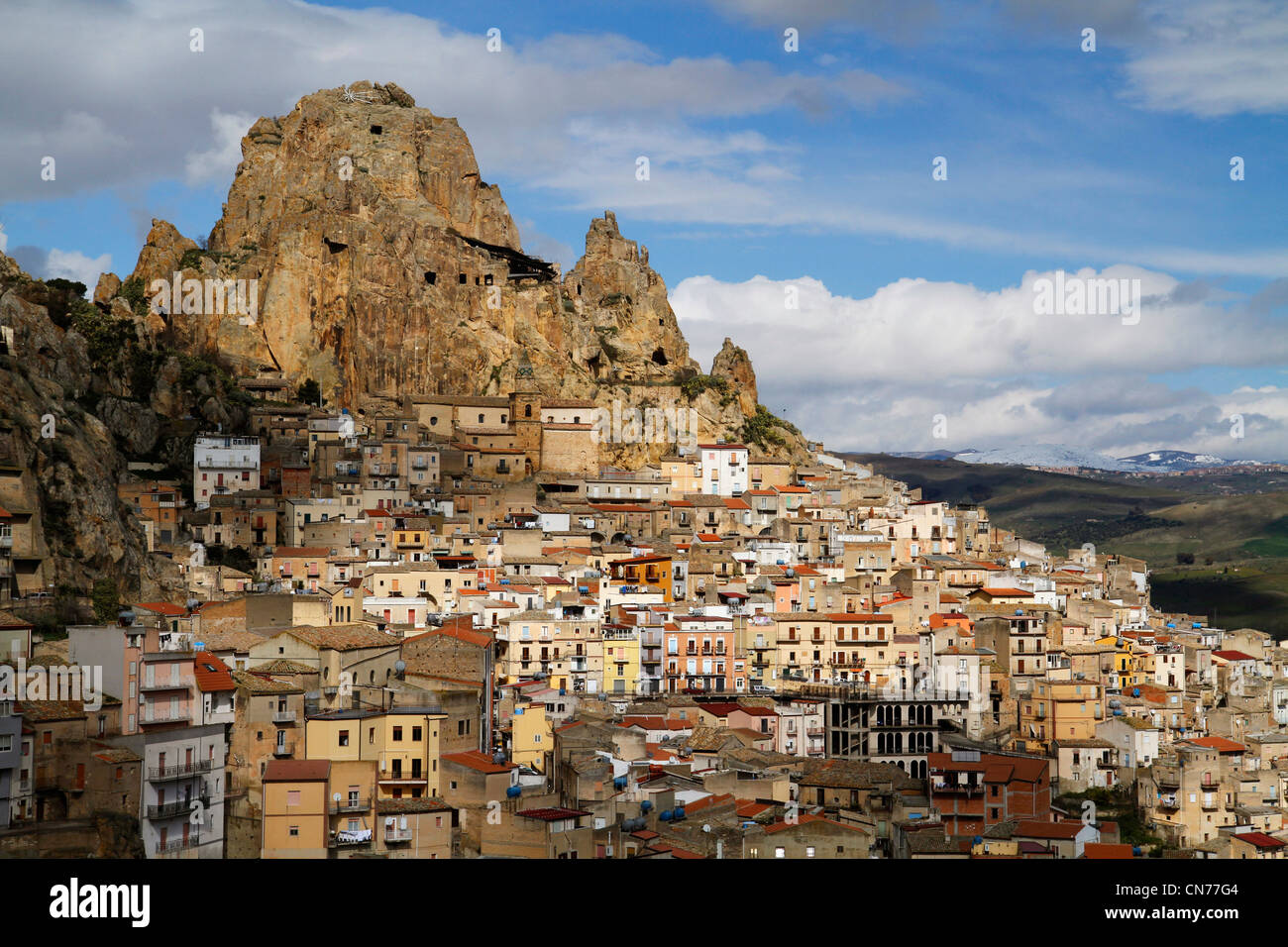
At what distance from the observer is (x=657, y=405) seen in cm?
7862

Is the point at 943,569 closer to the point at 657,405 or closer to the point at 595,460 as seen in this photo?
the point at 595,460

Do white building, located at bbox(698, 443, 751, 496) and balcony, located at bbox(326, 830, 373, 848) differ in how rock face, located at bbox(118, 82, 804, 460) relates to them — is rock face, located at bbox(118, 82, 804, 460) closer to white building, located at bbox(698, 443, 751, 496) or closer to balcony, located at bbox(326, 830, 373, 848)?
white building, located at bbox(698, 443, 751, 496)

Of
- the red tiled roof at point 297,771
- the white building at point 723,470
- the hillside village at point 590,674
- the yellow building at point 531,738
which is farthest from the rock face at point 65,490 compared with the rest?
the white building at point 723,470

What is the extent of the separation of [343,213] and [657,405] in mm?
19011

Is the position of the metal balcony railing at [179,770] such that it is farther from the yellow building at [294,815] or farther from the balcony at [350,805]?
the balcony at [350,805]

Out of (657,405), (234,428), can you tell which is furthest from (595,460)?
(234,428)

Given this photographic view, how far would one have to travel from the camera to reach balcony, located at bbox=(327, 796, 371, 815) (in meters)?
24.2

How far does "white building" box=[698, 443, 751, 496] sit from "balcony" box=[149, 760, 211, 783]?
144 ft

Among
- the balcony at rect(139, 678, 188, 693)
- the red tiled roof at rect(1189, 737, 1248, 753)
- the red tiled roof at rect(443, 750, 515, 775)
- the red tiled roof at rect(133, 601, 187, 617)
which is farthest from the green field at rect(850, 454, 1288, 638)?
the balcony at rect(139, 678, 188, 693)

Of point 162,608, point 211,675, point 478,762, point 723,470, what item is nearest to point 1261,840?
point 478,762

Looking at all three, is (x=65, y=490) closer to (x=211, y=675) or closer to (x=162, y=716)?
(x=211, y=675)

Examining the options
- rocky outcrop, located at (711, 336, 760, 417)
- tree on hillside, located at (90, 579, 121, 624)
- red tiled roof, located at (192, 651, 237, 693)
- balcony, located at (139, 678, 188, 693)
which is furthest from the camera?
rocky outcrop, located at (711, 336, 760, 417)

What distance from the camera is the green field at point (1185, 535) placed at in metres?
86.2

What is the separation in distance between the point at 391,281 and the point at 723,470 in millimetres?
20496
